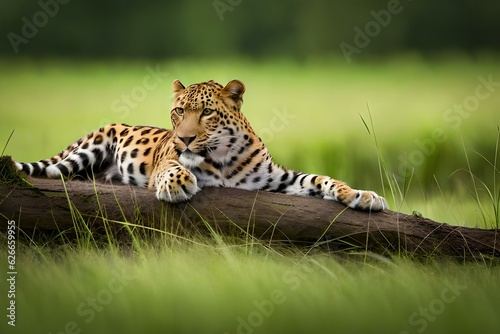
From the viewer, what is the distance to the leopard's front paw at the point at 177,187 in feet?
15.4

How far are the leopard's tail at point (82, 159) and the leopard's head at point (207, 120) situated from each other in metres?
0.93

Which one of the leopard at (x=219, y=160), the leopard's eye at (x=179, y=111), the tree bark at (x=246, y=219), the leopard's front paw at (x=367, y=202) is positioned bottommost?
the tree bark at (x=246, y=219)

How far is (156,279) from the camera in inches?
169

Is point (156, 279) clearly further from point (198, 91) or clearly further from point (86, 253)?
point (198, 91)

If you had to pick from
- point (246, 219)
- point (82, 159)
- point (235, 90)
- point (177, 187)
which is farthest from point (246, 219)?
point (82, 159)

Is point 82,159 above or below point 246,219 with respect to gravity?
above
